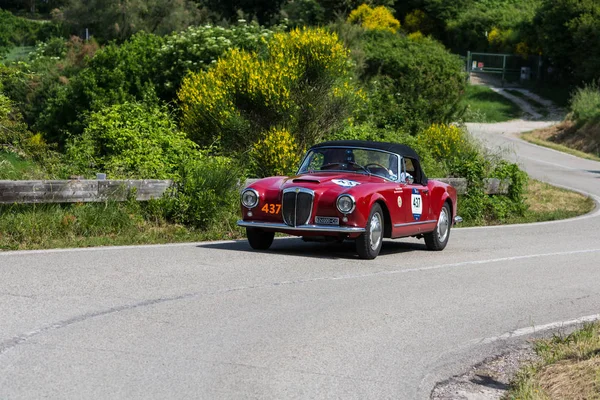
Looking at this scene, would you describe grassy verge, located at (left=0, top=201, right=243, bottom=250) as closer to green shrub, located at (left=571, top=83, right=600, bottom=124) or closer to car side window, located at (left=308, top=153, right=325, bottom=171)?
car side window, located at (left=308, top=153, right=325, bottom=171)

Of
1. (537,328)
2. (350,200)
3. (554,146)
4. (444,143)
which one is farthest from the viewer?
(554,146)

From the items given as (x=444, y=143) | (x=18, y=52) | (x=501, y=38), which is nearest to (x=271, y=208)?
(x=444, y=143)

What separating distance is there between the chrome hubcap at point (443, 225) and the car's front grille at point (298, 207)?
2.98 m

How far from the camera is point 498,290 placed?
11188 millimetres

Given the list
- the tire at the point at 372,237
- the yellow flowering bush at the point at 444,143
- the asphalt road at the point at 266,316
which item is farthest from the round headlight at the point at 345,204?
the yellow flowering bush at the point at 444,143

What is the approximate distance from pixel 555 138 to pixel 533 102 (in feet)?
44.9

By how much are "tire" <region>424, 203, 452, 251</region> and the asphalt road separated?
0.32 meters

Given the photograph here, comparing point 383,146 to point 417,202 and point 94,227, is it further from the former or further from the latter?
point 94,227

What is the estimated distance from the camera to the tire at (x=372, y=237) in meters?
12.8

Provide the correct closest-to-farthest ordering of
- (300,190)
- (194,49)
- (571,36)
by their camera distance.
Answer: (300,190)
(194,49)
(571,36)

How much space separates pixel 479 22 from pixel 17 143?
189 ft

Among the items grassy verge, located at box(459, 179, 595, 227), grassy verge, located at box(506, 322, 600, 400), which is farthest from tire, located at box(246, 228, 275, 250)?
grassy verge, located at box(459, 179, 595, 227)

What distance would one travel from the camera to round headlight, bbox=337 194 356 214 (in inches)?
491

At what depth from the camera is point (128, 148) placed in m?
17.5
